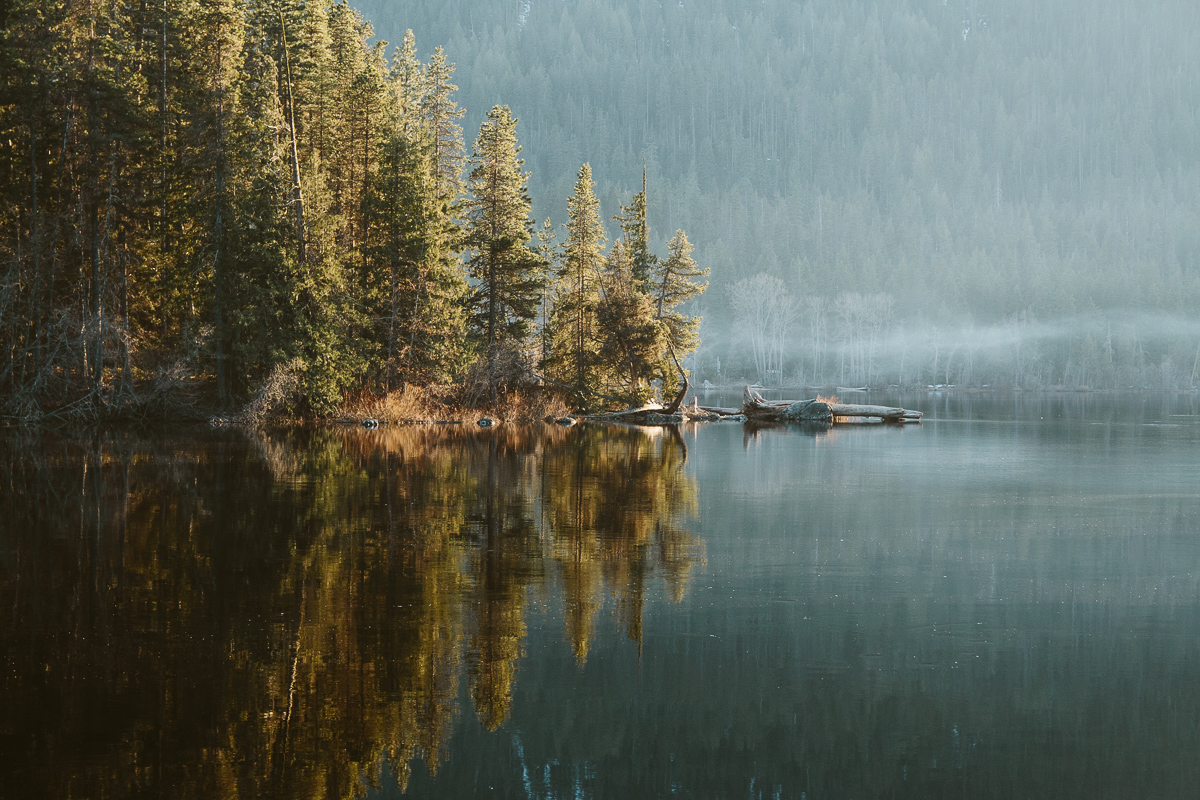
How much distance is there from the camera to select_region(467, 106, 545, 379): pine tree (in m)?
48.1

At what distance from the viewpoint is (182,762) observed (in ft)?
23.3

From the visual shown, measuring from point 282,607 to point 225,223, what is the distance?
110 ft

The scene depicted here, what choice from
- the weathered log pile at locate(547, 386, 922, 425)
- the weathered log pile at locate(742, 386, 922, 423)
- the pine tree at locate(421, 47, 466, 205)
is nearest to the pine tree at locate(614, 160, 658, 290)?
the weathered log pile at locate(547, 386, 922, 425)

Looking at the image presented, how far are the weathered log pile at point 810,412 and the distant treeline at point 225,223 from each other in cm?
1141

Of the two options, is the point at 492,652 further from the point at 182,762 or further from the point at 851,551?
the point at 851,551

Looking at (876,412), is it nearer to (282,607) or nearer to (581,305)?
(581,305)

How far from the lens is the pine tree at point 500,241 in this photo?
1895 inches

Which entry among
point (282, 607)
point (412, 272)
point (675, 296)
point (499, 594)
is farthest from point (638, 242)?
point (282, 607)

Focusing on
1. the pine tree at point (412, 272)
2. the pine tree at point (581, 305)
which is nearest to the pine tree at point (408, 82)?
the pine tree at point (581, 305)

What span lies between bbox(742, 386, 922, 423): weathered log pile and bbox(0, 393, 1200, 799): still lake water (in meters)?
28.4

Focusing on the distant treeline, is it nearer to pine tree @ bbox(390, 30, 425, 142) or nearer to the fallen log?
pine tree @ bbox(390, 30, 425, 142)

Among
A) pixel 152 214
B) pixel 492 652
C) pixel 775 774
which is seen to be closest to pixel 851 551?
pixel 492 652

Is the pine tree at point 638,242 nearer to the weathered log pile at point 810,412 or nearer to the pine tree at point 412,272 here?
the weathered log pile at point 810,412

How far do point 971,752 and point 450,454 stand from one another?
74.8ft
